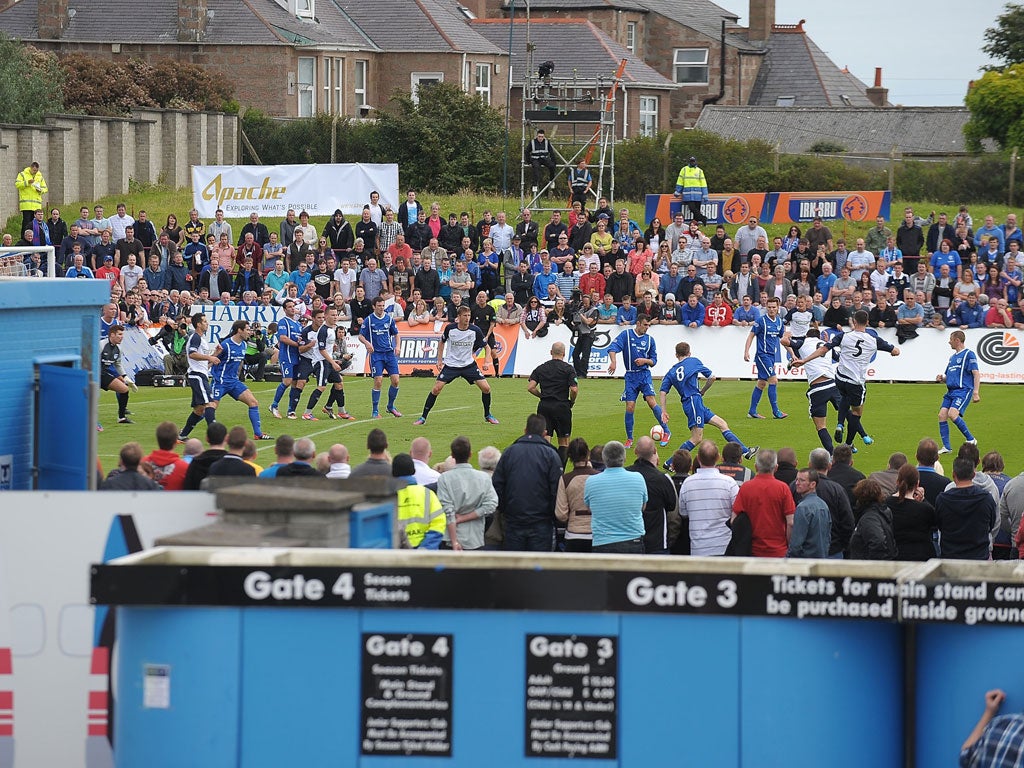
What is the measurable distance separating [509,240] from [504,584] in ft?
94.5

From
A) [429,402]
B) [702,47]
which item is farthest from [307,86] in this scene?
[429,402]

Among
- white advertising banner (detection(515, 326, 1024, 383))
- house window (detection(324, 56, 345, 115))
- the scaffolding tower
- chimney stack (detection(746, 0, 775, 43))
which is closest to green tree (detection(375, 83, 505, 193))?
the scaffolding tower

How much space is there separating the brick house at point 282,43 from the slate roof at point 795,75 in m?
19.4

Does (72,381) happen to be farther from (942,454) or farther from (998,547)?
(942,454)

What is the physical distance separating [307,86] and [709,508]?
4786 cm

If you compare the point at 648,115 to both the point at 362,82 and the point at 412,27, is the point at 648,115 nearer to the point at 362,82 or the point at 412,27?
the point at 412,27

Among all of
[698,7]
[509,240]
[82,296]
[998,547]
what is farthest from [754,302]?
[698,7]

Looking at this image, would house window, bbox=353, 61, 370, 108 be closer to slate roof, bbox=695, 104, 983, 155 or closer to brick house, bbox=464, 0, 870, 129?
brick house, bbox=464, 0, 870, 129

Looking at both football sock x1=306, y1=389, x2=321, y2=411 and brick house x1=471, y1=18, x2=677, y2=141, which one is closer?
football sock x1=306, y1=389, x2=321, y2=411

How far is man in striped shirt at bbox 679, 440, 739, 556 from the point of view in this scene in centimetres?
1187

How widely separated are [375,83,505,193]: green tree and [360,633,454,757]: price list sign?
43.5 m

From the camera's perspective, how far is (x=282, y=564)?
6.26 meters

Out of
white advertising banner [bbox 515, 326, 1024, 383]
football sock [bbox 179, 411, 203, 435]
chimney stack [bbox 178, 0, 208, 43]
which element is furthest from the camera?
chimney stack [bbox 178, 0, 208, 43]

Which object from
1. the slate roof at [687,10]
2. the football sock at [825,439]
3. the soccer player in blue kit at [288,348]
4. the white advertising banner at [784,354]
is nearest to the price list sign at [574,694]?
the football sock at [825,439]
